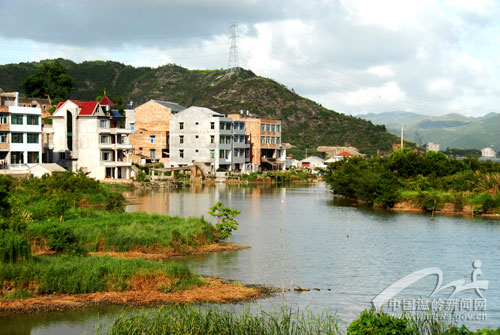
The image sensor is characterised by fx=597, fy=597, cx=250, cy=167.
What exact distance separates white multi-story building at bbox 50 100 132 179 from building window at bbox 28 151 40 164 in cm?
488

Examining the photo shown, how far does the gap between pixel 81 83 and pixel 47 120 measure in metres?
70.5

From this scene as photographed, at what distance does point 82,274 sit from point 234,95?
355ft

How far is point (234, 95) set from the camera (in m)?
126

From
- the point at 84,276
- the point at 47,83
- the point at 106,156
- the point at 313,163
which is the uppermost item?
the point at 47,83

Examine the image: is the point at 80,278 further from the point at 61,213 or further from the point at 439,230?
the point at 439,230

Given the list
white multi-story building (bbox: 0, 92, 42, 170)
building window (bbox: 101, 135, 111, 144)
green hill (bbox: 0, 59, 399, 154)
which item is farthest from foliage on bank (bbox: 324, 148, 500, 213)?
green hill (bbox: 0, 59, 399, 154)

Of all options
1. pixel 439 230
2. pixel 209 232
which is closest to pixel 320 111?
pixel 439 230

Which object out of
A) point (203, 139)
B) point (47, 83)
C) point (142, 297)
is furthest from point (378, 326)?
point (47, 83)

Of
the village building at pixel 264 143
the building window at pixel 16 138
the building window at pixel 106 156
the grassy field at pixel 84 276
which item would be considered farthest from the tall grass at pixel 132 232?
the village building at pixel 264 143

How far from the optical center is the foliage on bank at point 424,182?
4344cm

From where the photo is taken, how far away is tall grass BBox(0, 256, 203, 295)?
59.9 ft

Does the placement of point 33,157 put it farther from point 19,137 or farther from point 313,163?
point 313,163

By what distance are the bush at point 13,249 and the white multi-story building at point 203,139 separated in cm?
5607

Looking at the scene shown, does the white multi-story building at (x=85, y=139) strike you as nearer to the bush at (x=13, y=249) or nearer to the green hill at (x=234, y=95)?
the bush at (x=13, y=249)
